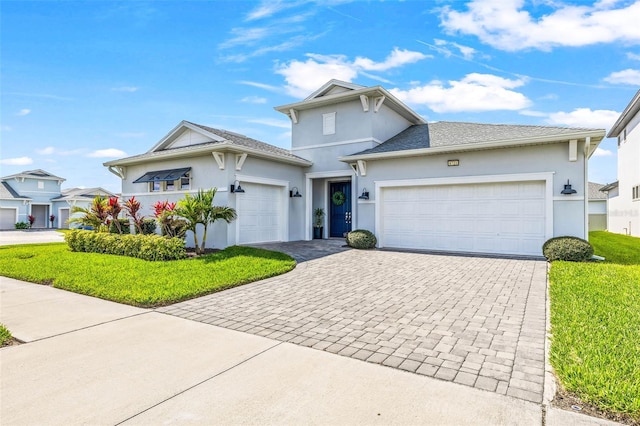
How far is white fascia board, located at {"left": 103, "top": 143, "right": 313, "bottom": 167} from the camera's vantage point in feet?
38.1

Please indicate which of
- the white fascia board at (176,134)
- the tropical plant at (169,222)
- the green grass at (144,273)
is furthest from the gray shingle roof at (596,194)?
the tropical plant at (169,222)

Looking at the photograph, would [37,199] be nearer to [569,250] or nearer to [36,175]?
[36,175]

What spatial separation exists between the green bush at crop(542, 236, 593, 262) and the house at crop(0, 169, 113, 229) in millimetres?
36522

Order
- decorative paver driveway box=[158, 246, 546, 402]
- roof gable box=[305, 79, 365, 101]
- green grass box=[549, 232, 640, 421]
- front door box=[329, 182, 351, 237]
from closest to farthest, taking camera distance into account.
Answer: green grass box=[549, 232, 640, 421]
decorative paver driveway box=[158, 246, 546, 402]
roof gable box=[305, 79, 365, 101]
front door box=[329, 182, 351, 237]

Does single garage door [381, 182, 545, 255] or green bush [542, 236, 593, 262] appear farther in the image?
single garage door [381, 182, 545, 255]

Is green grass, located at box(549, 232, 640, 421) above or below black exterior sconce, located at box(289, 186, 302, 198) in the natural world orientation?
below

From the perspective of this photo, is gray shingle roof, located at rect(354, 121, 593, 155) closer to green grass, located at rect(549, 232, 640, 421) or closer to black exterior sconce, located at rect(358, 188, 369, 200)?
black exterior sconce, located at rect(358, 188, 369, 200)

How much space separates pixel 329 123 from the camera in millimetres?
14938

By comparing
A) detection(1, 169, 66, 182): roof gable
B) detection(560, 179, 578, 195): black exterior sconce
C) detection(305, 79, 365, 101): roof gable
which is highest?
detection(305, 79, 365, 101): roof gable

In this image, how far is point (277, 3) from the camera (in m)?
9.58

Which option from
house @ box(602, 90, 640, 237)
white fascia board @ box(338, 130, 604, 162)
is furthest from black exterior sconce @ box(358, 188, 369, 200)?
house @ box(602, 90, 640, 237)

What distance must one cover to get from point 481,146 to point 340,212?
6662 millimetres

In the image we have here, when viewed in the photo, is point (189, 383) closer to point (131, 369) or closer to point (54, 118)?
point (131, 369)

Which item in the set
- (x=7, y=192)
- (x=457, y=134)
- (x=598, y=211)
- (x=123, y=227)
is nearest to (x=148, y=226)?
(x=123, y=227)
